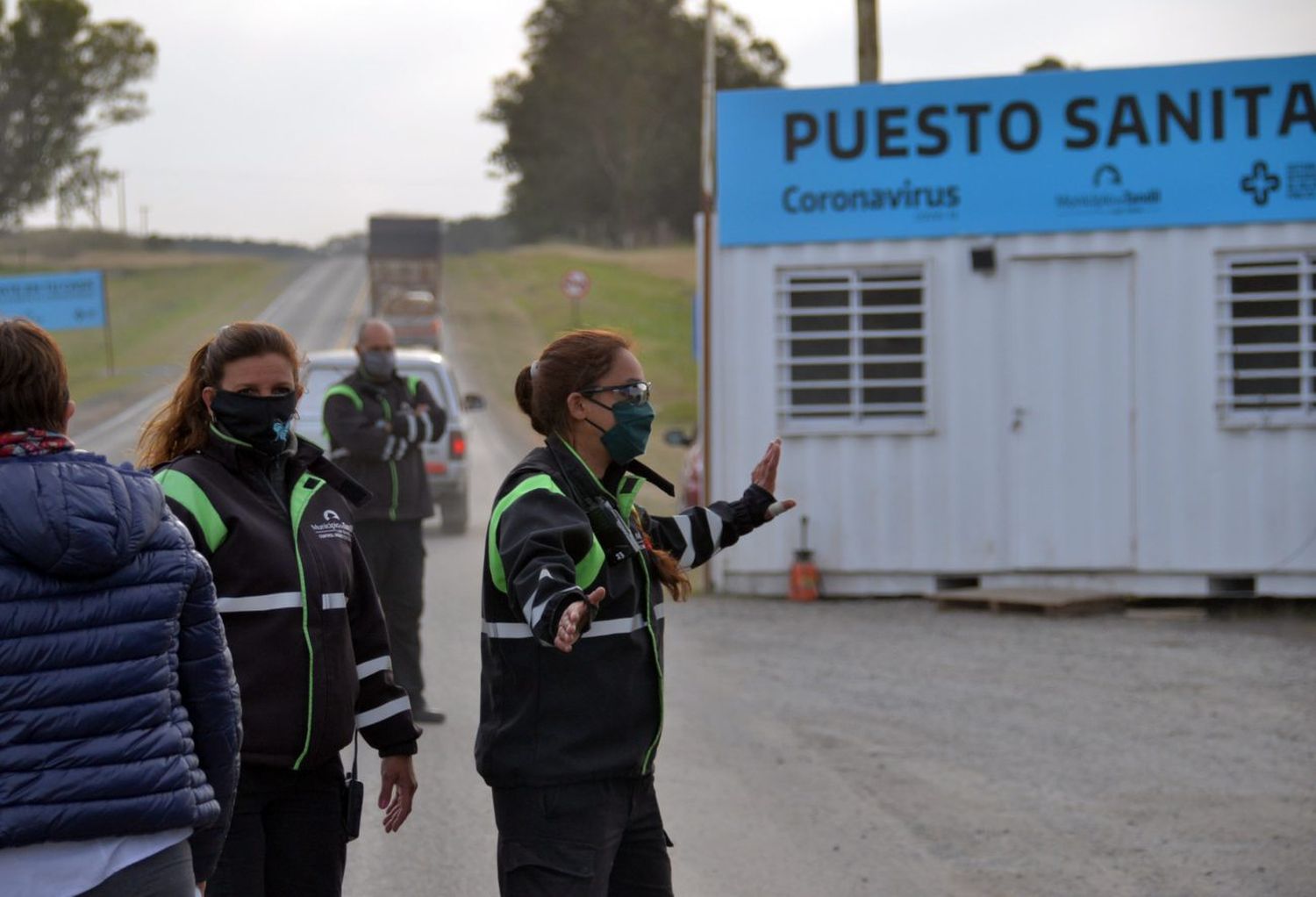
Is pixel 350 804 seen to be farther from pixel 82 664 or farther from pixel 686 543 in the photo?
pixel 82 664

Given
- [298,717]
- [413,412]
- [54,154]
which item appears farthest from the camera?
[54,154]

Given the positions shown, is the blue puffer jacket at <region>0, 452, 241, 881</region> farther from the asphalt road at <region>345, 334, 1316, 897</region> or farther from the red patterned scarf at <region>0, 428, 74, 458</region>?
the asphalt road at <region>345, 334, 1316, 897</region>

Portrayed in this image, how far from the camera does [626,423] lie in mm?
3807

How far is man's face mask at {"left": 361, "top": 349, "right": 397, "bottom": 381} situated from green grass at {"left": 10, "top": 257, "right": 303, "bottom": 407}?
866 inches

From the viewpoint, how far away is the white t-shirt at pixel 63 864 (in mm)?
2838

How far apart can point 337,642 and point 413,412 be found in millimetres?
5103

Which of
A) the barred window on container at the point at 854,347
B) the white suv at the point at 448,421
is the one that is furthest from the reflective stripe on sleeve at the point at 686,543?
the white suv at the point at 448,421

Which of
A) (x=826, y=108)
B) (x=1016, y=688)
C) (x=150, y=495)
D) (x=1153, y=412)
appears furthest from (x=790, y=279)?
(x=150, y=495)

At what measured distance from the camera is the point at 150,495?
9.77 ft

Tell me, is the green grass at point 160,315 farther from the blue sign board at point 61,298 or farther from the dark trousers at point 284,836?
the dark trousers at point 284,836

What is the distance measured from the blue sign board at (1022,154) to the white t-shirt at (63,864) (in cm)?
1157

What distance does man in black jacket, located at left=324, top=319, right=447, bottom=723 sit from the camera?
8617mm

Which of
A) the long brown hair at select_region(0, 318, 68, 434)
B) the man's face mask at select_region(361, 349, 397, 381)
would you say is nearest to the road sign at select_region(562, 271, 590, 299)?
the man's face mask at select_region(361, 349, 397, 381)

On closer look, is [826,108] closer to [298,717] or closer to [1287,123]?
[1287,123]
